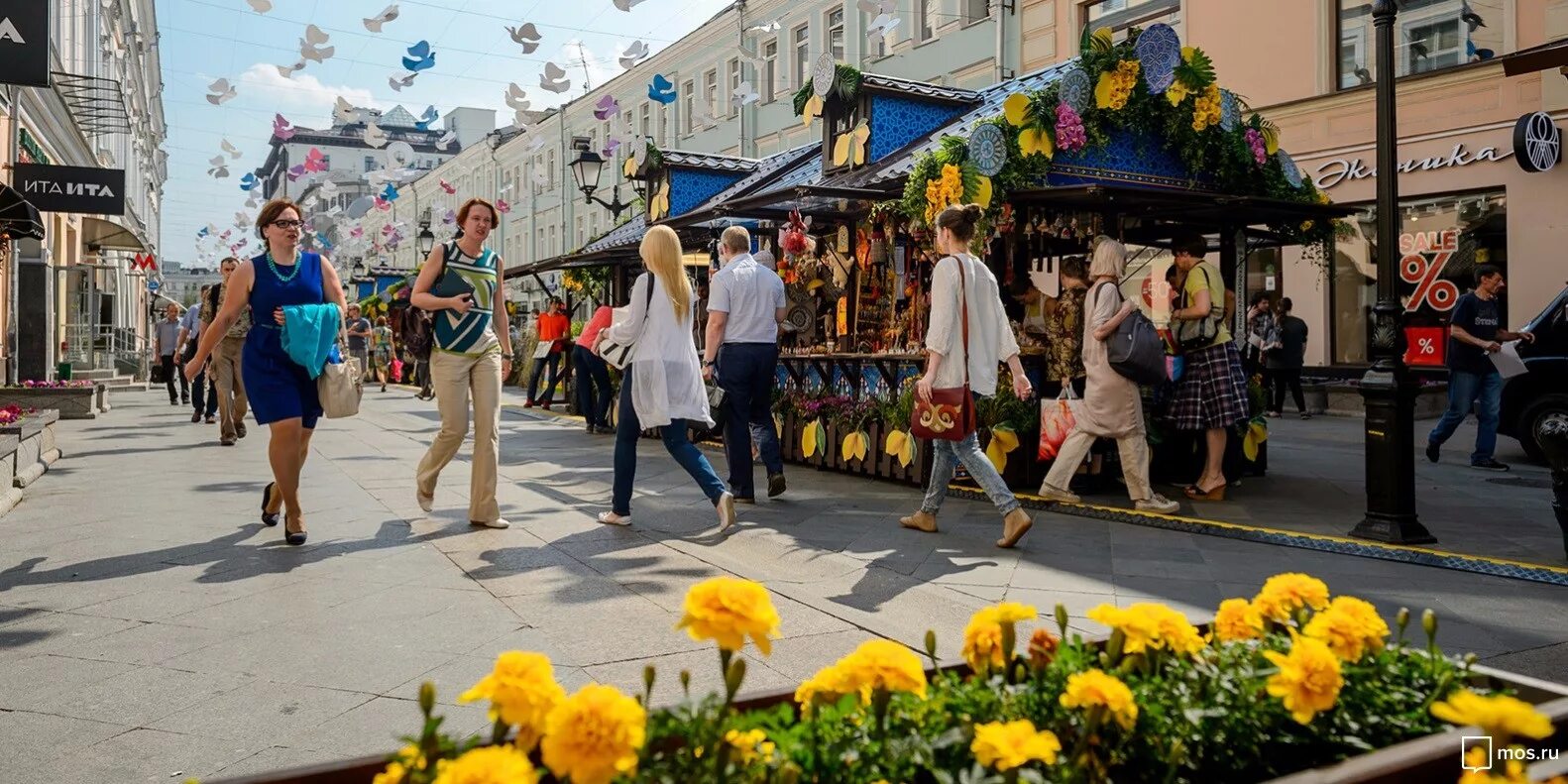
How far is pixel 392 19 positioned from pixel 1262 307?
12232 millimetres

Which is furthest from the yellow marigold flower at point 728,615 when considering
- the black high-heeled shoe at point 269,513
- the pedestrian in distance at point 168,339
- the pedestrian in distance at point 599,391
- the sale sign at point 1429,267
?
the pedestrian in distance at point 168,339

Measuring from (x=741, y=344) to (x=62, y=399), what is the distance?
12.0m

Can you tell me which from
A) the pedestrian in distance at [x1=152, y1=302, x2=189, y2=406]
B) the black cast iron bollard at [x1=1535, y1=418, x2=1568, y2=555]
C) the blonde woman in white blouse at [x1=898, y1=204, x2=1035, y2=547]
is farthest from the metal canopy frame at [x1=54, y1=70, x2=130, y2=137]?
the black cast iron bollard at [x1=1535, y1=418, x2=1568, y2=555]

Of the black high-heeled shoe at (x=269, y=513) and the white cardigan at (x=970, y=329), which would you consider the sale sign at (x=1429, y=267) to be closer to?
the white cardigan at (x=970, y=329)

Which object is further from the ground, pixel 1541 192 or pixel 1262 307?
pixel 1541 192

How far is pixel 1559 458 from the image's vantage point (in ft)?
18.8

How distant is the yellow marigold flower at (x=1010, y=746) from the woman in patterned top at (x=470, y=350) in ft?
17.2

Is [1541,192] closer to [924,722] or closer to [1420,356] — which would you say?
[1420,356]

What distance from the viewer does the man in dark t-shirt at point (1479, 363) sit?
409 inches

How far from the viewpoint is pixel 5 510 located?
7195mm

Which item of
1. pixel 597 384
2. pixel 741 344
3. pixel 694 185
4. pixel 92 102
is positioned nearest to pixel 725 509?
pixel 741 344

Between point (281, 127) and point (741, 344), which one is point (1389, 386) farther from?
point (281, 127)

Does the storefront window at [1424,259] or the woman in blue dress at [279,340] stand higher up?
the storefront window at [1424,259]

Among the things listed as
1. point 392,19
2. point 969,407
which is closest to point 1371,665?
point 969,407
